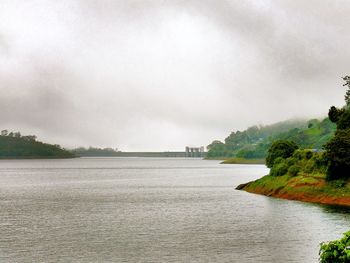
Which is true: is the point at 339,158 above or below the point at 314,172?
above

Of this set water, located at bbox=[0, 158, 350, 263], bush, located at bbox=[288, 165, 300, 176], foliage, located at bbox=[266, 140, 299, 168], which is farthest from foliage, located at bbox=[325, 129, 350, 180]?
foliage, located at bbox=[266, 140, 299, 168]

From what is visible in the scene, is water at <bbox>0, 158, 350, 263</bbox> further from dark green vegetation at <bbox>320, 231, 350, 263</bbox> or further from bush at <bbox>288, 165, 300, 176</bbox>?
dark green vegetation at <bbox>320, 231, 350, 263</bbox>

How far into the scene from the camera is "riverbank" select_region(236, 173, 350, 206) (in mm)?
118875

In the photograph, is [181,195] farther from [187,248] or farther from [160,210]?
[187,248]

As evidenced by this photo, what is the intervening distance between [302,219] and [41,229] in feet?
147

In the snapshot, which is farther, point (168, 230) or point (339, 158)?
point (339, 158)

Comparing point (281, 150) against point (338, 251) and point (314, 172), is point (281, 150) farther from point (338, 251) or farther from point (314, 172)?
point (338, 251)

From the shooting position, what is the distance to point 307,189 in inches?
5079

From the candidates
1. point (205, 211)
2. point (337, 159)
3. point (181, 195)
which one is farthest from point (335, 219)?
point (181, 195)

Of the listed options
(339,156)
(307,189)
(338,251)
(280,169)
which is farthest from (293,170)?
(338,251)

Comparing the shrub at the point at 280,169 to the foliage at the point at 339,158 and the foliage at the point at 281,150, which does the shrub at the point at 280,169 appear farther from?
the foliage at the point at 339,158

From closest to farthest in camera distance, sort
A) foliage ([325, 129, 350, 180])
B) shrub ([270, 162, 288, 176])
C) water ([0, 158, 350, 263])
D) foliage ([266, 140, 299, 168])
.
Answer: water ([0, 158, 350, 263])
foliage ([325, 129, 350, 180])
shrub ([270, 162, 288, 176])
foliage ([266, 140, 299, 168])

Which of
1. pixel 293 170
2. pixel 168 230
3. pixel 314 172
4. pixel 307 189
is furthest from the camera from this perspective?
pixel 293 170

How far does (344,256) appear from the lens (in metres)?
36.5
